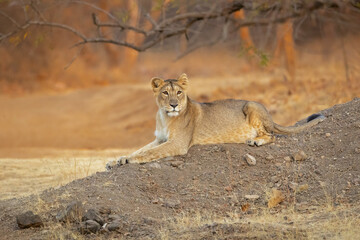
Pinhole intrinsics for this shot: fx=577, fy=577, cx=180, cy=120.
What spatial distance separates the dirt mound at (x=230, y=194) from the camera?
5785mm

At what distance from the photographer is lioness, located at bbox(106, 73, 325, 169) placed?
8.02m

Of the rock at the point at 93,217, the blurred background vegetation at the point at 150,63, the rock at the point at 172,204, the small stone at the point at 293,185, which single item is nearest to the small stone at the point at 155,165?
the rock at the point at 172,204

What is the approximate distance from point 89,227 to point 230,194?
1.92 m

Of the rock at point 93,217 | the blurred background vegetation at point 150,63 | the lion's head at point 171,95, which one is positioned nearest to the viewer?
the rock at point 93,217

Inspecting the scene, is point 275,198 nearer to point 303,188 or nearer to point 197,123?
point 303,188

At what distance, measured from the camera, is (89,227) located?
19.9ft

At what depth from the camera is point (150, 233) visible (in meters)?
5.93

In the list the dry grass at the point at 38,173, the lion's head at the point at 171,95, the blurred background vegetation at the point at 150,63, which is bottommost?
the dry grass at the point at 38,173

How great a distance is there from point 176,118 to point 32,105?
14.0 meters

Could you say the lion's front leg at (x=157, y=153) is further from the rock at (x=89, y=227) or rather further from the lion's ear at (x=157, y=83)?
the rock at (x=89, y=227)

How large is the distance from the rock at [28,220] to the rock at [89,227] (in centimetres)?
55

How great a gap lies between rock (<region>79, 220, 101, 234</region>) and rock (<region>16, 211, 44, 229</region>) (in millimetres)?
548

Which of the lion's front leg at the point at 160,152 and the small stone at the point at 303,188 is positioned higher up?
the lion's front leg at the point at 160,152

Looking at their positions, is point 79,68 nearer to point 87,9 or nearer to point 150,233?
point 87,9
